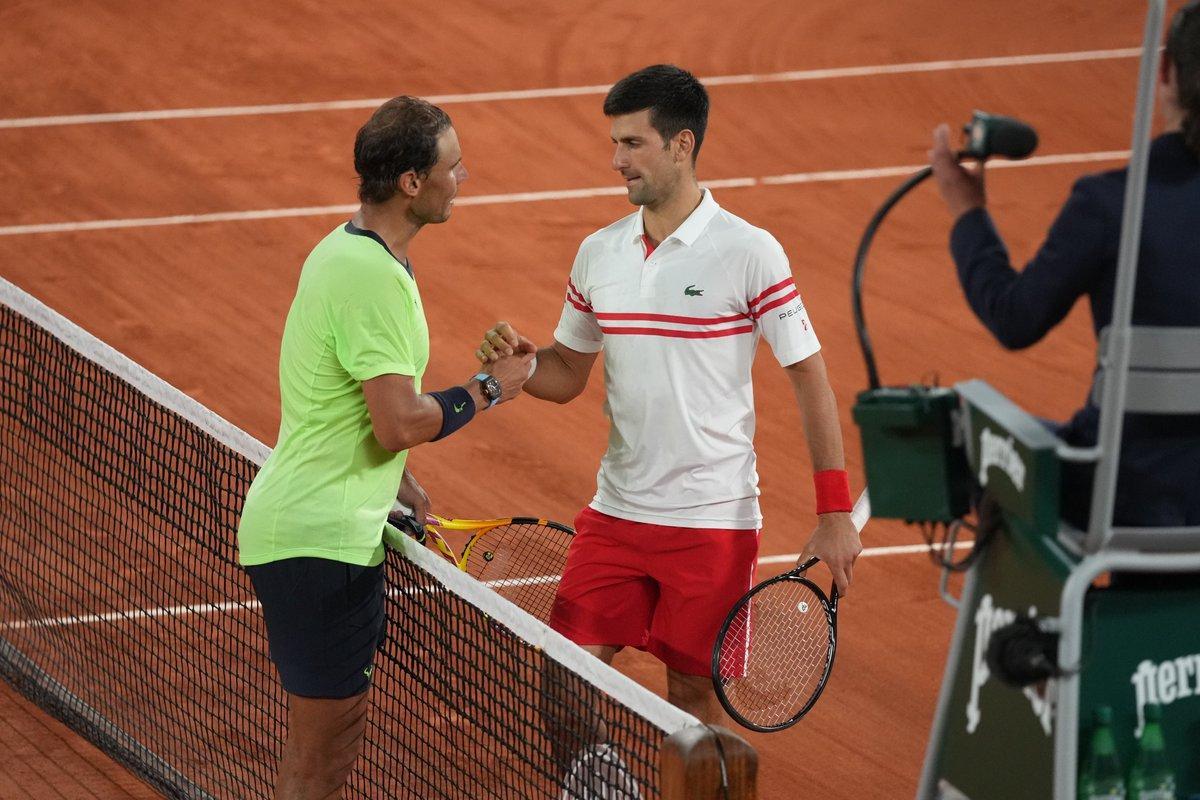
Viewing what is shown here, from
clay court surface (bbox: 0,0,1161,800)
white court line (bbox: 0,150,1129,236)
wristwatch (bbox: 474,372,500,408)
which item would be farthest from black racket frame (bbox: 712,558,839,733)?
white court line (bbox: 0,150,1129,236)

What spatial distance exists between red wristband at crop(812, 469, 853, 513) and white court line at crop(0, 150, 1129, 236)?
22.6 feet

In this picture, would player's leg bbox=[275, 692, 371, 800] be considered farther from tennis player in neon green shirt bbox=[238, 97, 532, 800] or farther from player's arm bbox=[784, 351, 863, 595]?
player's arm bbox=[784, 351, 863, 595]

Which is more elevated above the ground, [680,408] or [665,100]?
[665,100]

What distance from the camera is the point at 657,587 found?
16.0ft

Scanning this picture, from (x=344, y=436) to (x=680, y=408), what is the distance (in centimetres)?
99

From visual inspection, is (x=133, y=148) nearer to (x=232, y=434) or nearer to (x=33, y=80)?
(x=33, y=80)

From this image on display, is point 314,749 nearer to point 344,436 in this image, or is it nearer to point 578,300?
point 344,436

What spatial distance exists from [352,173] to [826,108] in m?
3.66

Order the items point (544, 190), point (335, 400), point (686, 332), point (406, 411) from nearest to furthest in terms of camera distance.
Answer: point (406, 411), point (335, 400), point (686, 332), point (544, 190)

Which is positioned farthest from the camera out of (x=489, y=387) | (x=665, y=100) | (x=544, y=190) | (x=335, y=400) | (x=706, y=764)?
(x=544, y=190)

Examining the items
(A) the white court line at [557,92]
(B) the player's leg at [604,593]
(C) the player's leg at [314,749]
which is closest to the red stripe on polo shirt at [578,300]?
(B) the player's leg at [604,593]

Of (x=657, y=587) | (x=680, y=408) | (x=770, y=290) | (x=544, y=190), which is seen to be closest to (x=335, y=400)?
(x=680, y=408)

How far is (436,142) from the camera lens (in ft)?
14.3

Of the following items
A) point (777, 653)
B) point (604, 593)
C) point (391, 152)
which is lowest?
point (777, 653)
